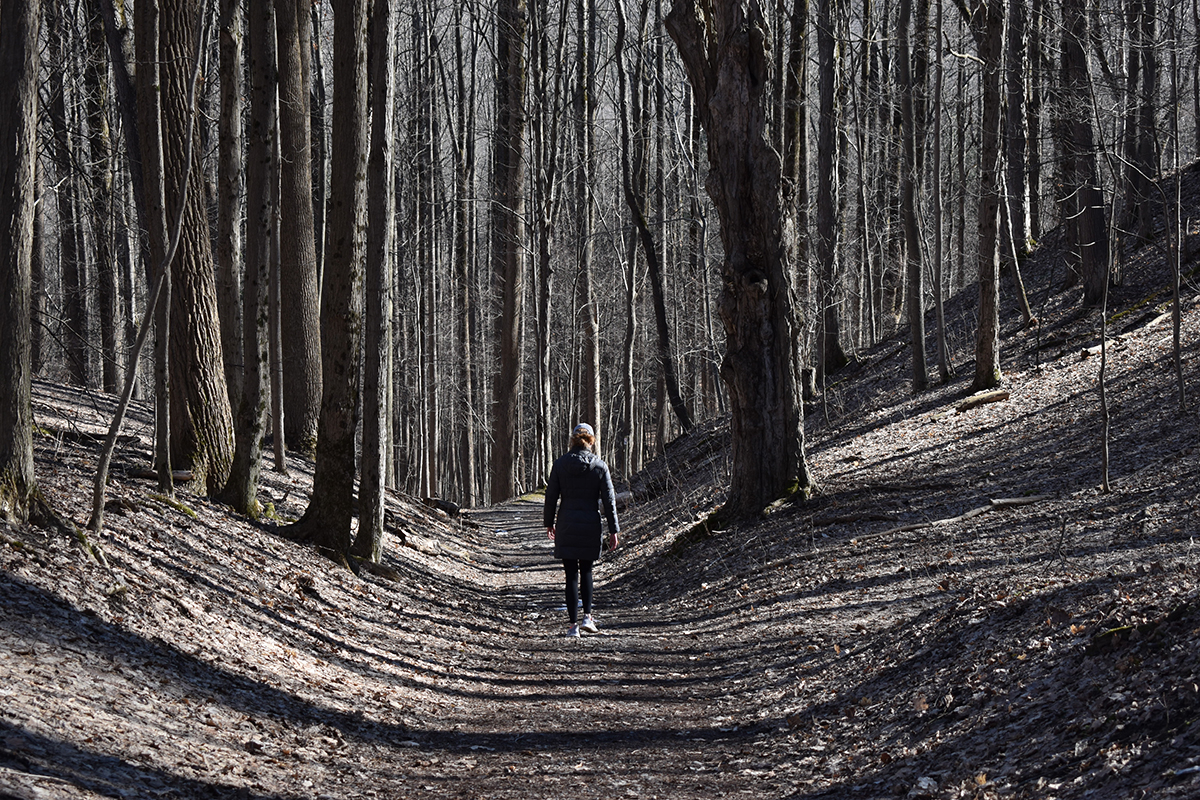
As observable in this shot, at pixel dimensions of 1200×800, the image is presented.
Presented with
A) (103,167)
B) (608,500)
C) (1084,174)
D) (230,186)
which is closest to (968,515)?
(608,500)

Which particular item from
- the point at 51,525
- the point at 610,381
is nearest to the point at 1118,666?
the point at 51,525

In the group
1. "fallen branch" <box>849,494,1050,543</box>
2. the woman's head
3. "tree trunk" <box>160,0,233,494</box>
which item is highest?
"tree trunk" <box>160,0,233,494</box>

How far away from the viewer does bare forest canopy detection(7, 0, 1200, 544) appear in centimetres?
1012

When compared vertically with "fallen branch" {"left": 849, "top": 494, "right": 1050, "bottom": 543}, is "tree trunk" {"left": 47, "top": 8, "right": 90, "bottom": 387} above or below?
above

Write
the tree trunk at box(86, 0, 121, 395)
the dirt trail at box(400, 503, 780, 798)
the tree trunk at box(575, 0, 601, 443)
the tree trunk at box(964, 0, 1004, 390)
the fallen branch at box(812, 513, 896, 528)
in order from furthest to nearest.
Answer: the tree trunk at box(575, 0, 601, 443)
the tree trunk at box(86, 0, 121, 395)
the tree trunk at box(964, 0, 1004, 390)
the fallen branch at box(812, 513, 896, 528)
the dirt trail at box(400, 503, 780, 798)

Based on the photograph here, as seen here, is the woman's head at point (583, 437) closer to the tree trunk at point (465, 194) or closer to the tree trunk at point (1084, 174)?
the tree trunk at point (1084, 174)

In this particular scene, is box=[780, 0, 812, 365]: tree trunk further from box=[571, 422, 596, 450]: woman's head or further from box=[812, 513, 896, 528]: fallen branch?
box=[571, 422, 596, 450]: woman's head

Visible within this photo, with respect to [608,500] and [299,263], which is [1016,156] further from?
[608,500]

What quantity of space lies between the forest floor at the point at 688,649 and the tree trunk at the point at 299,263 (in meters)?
3.21

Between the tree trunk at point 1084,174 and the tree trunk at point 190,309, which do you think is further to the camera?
the tree trunk at point 1084,174

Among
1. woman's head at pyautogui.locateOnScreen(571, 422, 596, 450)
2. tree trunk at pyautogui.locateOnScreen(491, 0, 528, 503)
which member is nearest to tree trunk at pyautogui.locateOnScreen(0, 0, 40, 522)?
woman's head at pyautogui.locateOnScreen(571, 422, 596, 450)

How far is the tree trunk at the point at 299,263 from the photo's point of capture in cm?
1568

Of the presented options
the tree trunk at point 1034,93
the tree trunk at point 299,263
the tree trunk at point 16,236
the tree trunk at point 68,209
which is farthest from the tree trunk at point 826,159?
the tree trunk at point 16,236

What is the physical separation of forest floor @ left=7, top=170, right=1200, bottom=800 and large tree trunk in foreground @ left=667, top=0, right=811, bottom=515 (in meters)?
0.92
